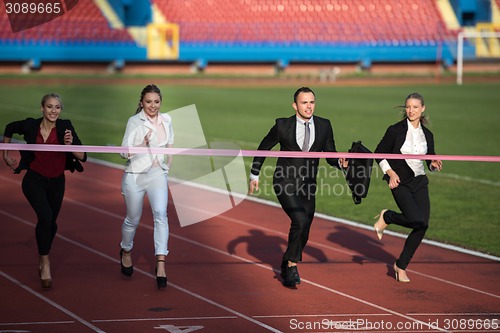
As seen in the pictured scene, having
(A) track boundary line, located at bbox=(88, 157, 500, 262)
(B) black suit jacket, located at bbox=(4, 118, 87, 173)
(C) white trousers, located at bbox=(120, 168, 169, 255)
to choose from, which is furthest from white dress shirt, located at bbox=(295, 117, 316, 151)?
(A) track boundary line, located at bbox=(88, 157, 500, 262)

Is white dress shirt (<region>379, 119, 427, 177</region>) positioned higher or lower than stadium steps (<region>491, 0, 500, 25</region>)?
lower

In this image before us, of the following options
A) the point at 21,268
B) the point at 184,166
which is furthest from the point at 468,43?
the point at 21,268

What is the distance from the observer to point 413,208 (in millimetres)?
9234

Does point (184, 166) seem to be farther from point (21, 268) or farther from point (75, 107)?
point (75, 107)

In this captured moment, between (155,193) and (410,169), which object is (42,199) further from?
(410,169)

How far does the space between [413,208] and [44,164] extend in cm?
358

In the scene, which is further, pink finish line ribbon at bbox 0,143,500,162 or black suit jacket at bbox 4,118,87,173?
black suit jacket at bbox 4,118,87,173

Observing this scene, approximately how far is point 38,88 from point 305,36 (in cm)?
2110

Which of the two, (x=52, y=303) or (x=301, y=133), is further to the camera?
(x=301, y=133)

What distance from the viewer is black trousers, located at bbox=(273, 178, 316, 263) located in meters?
9.09

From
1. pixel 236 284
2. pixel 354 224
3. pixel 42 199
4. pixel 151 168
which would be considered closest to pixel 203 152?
pixel 151 168

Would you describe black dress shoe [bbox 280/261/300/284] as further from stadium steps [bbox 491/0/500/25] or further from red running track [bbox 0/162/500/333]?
stadium steps [bbox 491/0/500/25]

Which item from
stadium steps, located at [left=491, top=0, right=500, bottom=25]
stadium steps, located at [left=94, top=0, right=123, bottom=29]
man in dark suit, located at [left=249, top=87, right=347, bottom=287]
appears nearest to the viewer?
man in dark suit, located at [left=249, top=87, right=347, bottom=287]

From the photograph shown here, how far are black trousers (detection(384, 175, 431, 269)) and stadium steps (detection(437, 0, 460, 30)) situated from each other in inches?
2056
